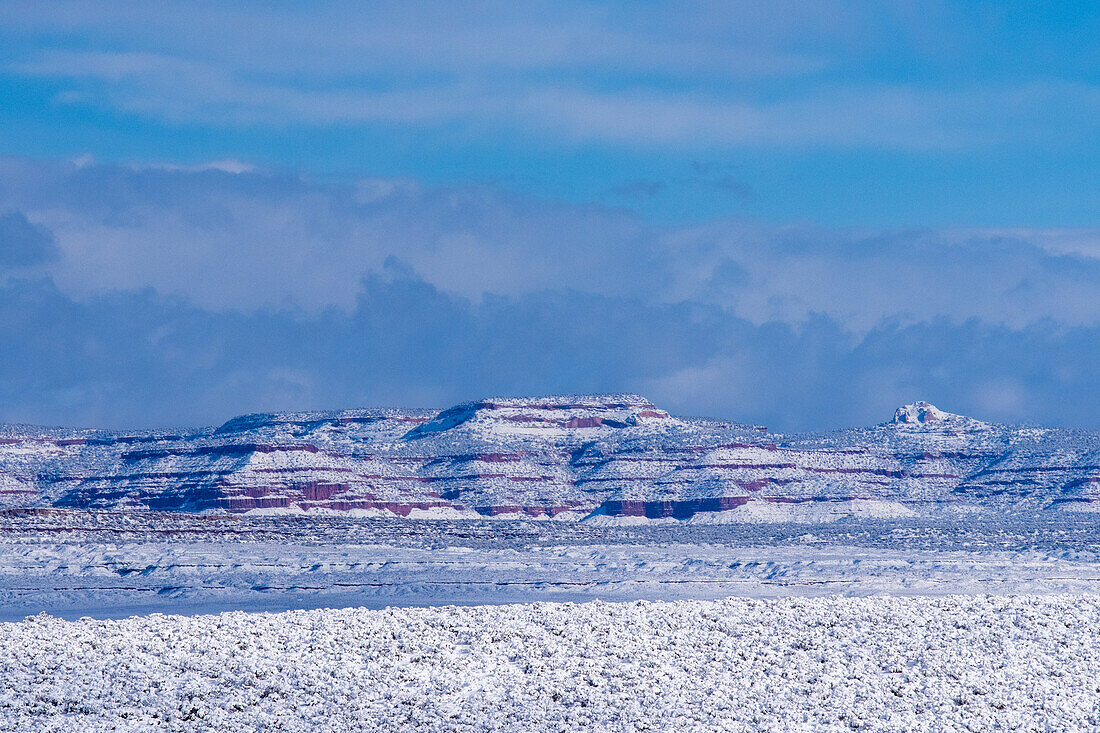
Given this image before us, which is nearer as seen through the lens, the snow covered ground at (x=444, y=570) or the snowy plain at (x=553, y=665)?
the snowy plain at (x=553, y=665)

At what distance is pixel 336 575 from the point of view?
60344mm

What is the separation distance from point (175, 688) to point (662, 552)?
60891 mm

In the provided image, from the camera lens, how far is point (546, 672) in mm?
28562

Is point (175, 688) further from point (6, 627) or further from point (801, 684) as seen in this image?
point (801, 684)

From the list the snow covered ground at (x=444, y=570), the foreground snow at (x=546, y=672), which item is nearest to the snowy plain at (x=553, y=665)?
the foreground snow at (x=546, y=672)

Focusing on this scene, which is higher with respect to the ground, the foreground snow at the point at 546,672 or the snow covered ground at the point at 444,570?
the snow covered ground at the point at 444,570

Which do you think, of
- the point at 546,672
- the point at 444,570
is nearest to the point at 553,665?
the point at 546,672

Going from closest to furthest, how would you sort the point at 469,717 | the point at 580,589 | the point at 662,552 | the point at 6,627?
the point at 469,717 < the point at 6,627 < the point at 580,589 < the point at 662,552

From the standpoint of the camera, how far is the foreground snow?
2605 cm

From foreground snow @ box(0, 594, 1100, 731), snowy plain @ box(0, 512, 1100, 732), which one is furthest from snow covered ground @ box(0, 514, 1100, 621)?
foreground snow @ box(0, 594, 1100, 731)

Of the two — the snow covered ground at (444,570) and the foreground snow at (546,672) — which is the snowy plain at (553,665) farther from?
the snow covered ground at (444,570)

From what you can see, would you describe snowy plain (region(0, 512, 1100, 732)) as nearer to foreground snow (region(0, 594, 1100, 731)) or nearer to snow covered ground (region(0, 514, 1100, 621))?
foreground snow (region(0, 594, 1100, 731))

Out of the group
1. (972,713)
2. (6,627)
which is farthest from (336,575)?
(972,713)

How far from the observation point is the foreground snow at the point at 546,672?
26.0m
